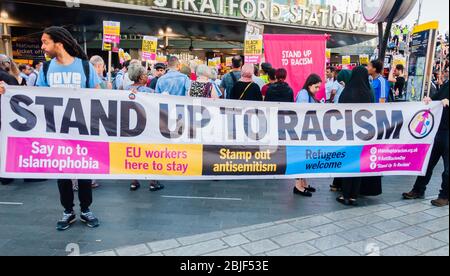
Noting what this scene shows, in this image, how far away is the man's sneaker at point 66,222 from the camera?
161 inches

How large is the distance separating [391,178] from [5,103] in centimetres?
600

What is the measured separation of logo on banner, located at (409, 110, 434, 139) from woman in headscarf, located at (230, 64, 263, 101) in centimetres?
234

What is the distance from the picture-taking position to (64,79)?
160 inches

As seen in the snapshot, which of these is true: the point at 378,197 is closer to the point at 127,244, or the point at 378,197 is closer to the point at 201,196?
the point at 201,196

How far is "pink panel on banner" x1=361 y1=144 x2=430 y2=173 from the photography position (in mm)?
4801

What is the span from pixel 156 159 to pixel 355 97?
2.67 metres

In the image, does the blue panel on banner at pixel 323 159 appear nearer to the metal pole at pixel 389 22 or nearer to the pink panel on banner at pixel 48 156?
the pink panel on banner at pixel 48 156

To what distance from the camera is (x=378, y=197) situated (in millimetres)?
5492

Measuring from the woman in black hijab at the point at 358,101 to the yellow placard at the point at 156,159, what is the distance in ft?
6.92

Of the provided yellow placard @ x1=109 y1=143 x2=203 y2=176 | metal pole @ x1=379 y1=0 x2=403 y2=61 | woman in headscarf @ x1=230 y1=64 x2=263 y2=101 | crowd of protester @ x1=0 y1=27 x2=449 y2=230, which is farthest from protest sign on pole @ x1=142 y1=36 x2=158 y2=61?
yellow placard @ x1=109 y1=143 x2=203 y2=176

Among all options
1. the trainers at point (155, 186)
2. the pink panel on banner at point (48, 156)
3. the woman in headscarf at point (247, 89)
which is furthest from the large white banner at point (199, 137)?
the woman in headscarf at point (247, 89)

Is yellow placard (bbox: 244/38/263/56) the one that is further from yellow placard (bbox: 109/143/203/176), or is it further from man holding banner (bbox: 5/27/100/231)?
man holding banner (bbox: 5/27/100/231)

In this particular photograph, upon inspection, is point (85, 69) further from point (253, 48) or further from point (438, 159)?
point (253, 48)

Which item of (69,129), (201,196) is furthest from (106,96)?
(201,196)
